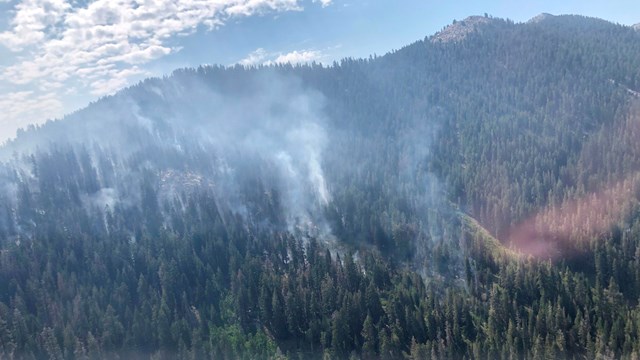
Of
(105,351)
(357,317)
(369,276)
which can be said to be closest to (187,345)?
(105,351)

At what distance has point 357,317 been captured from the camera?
454ft

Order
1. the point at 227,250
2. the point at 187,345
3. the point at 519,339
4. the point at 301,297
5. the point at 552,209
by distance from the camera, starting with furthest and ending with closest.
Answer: the point at 552,209, the point at 227,250, the point at 301,297, the point at 187,345, the point at 519,339

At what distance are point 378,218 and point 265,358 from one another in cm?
8456

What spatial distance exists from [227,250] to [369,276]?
2179 inches

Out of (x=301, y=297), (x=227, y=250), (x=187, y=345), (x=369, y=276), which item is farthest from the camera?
(x=227, y=250)

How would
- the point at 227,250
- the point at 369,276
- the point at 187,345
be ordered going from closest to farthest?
the point at 187,345 → the point at 369,276 → the point at 227,250

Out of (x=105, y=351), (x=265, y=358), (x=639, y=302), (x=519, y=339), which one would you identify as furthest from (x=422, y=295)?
(x=105, y=351)

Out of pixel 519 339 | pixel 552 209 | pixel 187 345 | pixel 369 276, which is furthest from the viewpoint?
pixel 552 209

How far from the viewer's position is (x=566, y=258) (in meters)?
169

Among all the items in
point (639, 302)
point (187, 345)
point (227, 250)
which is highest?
point (227, 250)

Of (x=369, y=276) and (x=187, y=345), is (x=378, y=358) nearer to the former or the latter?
(x=369, y=276)

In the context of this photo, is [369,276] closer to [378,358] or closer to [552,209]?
[378,358]

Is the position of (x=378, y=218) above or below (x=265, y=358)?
above

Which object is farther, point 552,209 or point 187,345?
point 552,209
